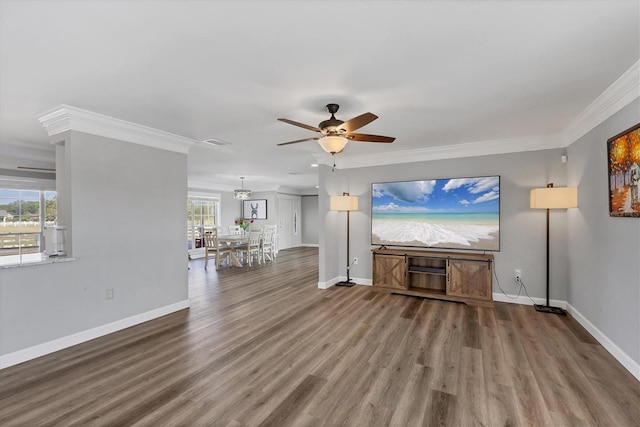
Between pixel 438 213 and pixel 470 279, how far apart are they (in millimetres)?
1158

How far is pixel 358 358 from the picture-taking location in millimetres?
2781

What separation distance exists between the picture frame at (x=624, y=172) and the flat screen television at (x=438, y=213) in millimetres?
1700

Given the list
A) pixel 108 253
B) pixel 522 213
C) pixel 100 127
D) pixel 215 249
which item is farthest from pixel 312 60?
pixel 215 249

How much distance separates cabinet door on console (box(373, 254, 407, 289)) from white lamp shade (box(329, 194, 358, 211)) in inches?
39.2

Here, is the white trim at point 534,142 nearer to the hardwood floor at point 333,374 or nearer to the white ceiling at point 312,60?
the white ceiling at point 312,60

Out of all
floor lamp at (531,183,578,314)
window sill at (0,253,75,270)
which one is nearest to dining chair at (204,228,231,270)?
window sill at (0,253,75,270)

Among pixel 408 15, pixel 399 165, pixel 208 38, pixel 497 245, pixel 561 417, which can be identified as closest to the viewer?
pixel 408 15

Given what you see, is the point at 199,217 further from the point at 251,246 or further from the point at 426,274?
the point at 426,274

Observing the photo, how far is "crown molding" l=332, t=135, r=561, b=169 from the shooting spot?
420 cm

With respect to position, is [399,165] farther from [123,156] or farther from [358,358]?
[123,156]

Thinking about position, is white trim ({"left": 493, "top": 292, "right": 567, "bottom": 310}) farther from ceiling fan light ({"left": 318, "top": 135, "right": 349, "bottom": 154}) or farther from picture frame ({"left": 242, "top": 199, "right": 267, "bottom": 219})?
picture frame ({"left": 242, "top": 199, "right": 267, "bottom": 219})

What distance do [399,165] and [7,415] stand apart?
535 centimetres

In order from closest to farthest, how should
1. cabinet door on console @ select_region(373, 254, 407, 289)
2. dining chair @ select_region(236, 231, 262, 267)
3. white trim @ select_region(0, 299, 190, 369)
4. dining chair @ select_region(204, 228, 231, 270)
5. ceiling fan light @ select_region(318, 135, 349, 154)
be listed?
white trim @ select_region(0, 299, 190, 369), ceiling fan light @ select_region(318, 135, 349, 154), cabinet door on console @ select_region(373, 254, 407, 289), dining chair @ select_region(204, 228, 231, 270), dining chair @ select_region(236, 231, 262, 267)

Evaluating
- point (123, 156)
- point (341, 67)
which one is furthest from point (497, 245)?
point (123, 156)
